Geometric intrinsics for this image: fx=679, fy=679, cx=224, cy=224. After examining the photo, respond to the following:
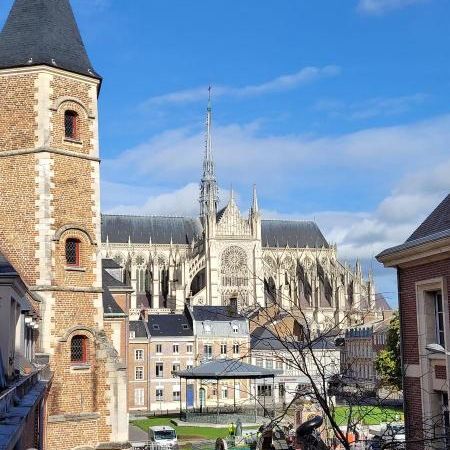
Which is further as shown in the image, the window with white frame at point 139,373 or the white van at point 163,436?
the window with white frame at point 139,373

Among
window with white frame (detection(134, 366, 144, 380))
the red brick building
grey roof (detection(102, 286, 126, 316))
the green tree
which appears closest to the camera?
the red brick building

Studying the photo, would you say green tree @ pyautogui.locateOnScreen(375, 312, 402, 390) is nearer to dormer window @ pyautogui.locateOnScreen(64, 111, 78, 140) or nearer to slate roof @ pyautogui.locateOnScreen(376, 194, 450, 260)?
dormer window @ pyautogui.locateOnScreen(64, 111, 78, 140)

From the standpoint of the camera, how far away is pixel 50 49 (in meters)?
21.3

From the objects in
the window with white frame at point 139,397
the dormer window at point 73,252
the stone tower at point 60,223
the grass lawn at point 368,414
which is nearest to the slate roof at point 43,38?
the stone tower at point 60,223

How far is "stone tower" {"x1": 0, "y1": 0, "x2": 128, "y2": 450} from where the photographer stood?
789 inches

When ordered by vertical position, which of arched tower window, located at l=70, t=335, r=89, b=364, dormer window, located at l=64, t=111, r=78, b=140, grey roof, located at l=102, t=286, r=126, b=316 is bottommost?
arched tower window, located at l=70, t=335, r=89, b=364

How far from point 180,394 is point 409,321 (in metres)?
49.7

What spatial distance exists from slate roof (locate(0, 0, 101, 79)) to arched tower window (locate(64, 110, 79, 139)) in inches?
54.8

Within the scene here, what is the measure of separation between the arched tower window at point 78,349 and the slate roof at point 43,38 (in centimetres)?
839

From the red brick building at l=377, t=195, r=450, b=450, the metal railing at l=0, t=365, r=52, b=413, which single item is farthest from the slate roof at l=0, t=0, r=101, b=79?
the red brick building at l=377, t=195, r=450, b=450

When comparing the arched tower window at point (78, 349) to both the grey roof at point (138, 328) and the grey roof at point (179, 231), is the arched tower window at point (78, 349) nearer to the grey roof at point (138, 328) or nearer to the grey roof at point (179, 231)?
the grey roof at point (138, 328)

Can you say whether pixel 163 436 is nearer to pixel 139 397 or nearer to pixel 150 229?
pixel 139 397

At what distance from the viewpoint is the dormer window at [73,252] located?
2088 centimetres

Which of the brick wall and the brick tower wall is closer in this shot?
the brick wall
